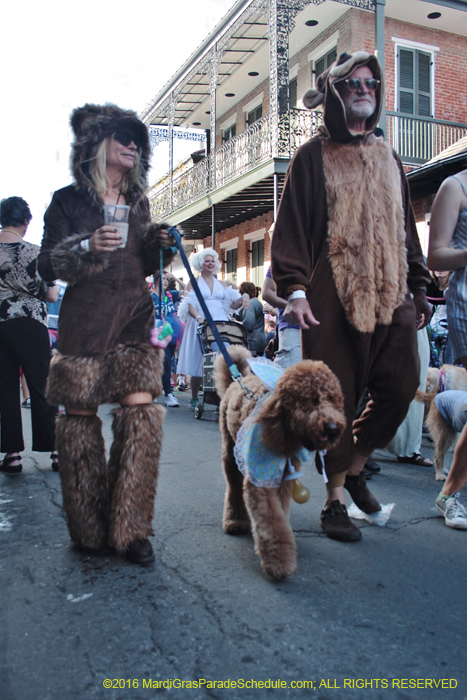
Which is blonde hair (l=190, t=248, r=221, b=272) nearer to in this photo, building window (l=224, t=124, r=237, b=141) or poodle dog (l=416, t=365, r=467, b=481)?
poodle dog (l=416, t=365, r=467, b=481)

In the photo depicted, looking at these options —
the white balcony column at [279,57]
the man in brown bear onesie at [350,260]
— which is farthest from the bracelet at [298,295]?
the white balcony column at [279,57]

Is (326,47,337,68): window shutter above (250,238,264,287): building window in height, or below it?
above

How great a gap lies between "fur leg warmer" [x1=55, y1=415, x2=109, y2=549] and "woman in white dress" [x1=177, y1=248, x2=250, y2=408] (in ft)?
17.6

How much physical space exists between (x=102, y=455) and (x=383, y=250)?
169 centimetres

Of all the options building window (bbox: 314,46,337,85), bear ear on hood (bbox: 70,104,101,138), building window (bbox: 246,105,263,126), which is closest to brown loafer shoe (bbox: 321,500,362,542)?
bear ear on hood (bbox: 70,104,101,138)

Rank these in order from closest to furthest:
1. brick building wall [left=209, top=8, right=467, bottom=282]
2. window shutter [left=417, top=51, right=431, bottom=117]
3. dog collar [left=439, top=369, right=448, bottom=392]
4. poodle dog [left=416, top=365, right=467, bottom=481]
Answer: poodle dog [left=416, top=365, right=467, bottom=481]
dog collar [left=439, top=369, right=448, bottom=392]
brick building wall [left=209, top=8, right=467, bottom=282]
window shutter [left=417, top=51, right=431, bottom=117]

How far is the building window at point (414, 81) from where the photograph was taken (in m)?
15.5

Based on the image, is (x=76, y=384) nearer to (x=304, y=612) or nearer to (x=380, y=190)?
(x=304, y=612)

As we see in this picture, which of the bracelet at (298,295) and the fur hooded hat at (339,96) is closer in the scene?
→ the bracelet at (298,295)

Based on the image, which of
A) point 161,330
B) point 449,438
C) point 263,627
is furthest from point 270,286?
point 263,627

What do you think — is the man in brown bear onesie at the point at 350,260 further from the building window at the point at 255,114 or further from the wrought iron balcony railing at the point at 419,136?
the building window at the point at 255,114

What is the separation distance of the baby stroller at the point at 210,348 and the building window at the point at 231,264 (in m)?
13.3

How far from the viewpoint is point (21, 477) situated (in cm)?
449

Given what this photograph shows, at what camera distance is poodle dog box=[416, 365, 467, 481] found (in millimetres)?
4395
